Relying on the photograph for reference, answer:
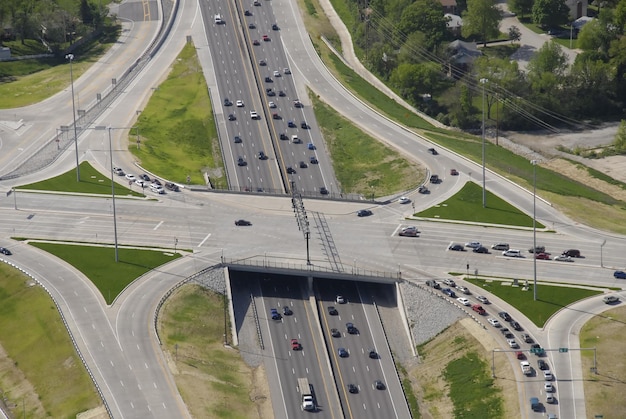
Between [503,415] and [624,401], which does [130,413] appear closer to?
[503,415]

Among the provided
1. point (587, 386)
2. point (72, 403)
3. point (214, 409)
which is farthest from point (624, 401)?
point (72, 403)

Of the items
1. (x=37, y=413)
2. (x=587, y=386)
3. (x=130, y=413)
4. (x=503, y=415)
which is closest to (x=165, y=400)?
(x=130, y=413)

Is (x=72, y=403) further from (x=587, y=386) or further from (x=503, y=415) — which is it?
(x=587, y=386)

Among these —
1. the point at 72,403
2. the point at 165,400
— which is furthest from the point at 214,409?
the point at 72,403

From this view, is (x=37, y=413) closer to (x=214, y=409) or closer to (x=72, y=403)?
(x=72, y=403)

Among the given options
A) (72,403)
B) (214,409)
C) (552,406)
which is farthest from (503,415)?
(72,403)
